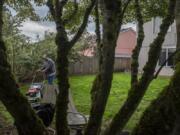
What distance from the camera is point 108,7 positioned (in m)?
2.74

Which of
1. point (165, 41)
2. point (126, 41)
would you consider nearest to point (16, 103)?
point (165, 41)

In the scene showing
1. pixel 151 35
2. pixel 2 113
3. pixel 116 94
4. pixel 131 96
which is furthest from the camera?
pixel 151 35

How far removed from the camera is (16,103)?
2.78 m

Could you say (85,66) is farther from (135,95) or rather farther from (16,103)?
(16,103)

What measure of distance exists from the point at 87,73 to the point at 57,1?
2660 centimetres

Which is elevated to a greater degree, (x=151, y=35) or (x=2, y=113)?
(x=151, y=35)

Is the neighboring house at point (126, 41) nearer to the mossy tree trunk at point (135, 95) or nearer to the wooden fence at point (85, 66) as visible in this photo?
the wooden fence at point (85, 66)

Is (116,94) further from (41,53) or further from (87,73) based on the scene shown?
(87,73)

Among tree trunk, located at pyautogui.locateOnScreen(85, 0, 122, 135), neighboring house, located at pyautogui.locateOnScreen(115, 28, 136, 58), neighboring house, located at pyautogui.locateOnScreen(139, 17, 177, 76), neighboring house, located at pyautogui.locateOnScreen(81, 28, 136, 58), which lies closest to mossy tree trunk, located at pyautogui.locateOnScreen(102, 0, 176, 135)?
tree trunk, located at pyautogui.locateOnScreen(85, 0, 122, 135)

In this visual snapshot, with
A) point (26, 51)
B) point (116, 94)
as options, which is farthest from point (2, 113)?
point (26, 51)

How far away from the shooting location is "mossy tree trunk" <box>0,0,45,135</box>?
2.70 m

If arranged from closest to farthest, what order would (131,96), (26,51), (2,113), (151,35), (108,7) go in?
(108,7), (131,96), (2,113), (26,51), (151,35)

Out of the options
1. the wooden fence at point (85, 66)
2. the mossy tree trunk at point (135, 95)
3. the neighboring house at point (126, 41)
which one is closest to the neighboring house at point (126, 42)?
the neighboring house at point (126, 41)

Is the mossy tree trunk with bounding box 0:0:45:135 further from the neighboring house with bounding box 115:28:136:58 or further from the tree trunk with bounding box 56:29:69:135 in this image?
the neighboring house with bounding box 115:28:136:58
